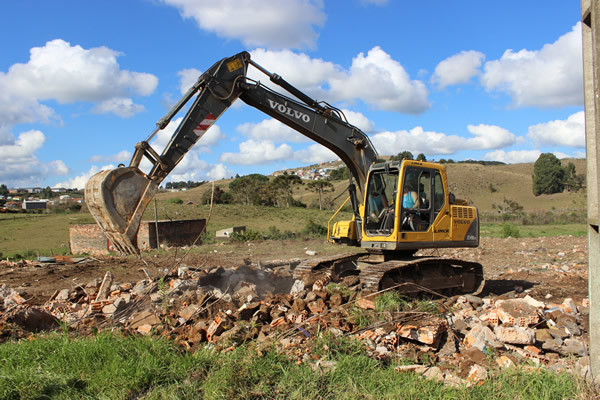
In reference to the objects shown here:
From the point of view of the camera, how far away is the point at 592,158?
4375 mm

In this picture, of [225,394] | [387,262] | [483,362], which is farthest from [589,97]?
[387,262]

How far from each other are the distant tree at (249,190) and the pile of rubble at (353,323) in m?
50.1

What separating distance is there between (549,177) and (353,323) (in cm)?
7869

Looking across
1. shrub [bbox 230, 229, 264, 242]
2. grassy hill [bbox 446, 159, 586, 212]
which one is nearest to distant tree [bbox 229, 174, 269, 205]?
grassy hill [bbox 446, 159, 586, 212]

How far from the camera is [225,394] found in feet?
15.7

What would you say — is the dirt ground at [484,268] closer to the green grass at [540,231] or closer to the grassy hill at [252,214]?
the grassy hill at [252,214]

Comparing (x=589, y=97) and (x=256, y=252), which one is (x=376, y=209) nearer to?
(x=589, y=97)

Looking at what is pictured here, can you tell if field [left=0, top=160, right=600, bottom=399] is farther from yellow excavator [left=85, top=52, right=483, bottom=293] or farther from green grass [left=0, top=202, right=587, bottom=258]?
green grass [left=0, top=202, right=587, bottom=258]

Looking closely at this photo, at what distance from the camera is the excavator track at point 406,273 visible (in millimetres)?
8336

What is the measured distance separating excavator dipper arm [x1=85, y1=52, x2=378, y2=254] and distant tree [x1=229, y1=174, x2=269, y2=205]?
162ft

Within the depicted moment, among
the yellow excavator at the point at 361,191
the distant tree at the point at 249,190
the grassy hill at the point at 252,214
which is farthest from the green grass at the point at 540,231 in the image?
the distant tree at the point at 249,190

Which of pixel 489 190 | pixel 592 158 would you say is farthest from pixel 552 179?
pixel 592 158

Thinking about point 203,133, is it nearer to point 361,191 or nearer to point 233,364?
point 361,191

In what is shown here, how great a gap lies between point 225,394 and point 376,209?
5.19m
